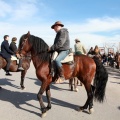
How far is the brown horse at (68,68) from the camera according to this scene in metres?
7.12

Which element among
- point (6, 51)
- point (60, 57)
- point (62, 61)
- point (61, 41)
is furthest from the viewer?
point (6, 51)

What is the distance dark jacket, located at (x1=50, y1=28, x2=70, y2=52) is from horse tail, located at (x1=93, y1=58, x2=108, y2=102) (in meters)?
1.42

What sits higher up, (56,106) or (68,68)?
(68,68)

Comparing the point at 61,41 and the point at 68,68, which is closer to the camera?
the point at 61,41

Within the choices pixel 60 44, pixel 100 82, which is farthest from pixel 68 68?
pixel 100 82

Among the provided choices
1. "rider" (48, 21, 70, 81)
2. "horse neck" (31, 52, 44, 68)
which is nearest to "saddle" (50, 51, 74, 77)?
"rider" (48, 21, 70, 81)

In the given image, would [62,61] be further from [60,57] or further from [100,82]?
[100,82]

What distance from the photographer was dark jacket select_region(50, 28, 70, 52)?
6.96m

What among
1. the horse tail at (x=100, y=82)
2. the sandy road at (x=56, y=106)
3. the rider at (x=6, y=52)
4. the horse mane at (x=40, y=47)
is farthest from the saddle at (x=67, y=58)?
the rider at (x=6, y=52)

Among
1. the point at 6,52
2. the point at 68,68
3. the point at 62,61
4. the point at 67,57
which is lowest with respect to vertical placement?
the point at 68,68

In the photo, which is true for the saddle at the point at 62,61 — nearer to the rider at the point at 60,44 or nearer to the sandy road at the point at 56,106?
the rider at the point at 60,44

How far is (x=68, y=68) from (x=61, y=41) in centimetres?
90

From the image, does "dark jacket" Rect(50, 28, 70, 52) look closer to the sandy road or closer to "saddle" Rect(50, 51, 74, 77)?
"saddle" Rect(50, 51, 74, 77)

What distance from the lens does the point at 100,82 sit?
773 cm
